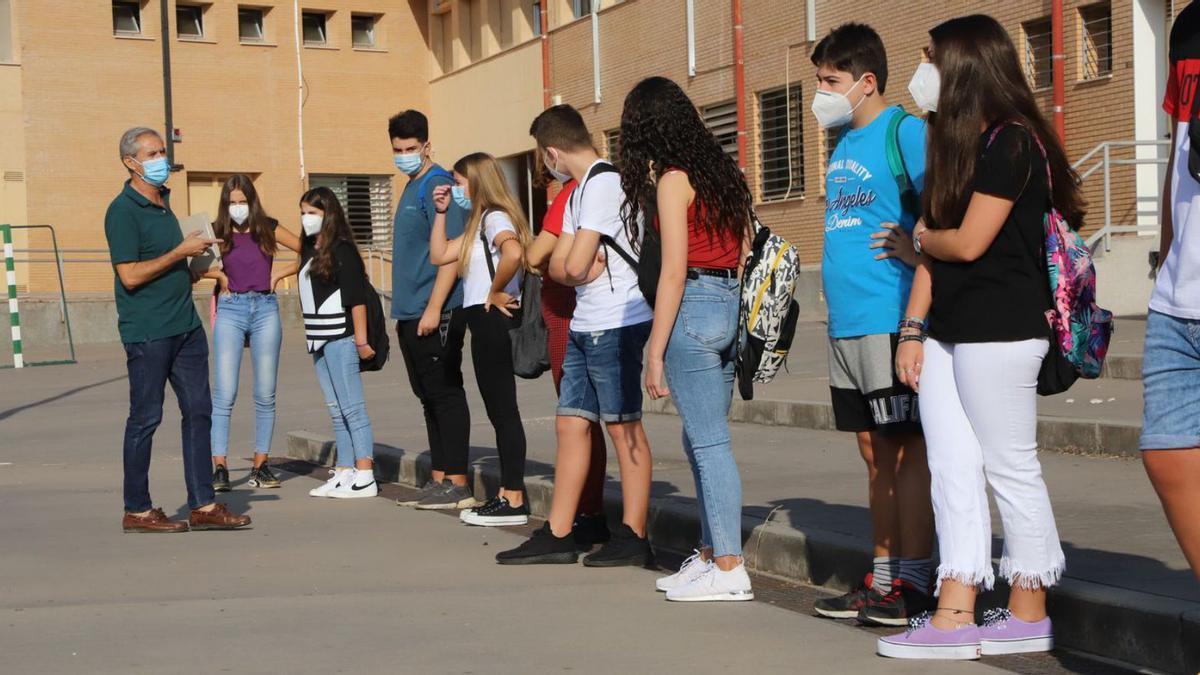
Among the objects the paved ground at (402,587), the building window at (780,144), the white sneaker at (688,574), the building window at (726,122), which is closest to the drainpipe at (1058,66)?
the building window at (780,144)

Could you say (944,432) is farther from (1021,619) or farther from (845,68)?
(845,68)

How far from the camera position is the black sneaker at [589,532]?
25.5 ft

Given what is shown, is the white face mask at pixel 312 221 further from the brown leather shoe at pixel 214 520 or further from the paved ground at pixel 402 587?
the brown leather shoe at pixel 214 520

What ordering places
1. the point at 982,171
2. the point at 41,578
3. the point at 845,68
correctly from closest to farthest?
the point at 982,171 < the point at 845,68 < the point at 41,578

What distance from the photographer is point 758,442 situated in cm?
1132

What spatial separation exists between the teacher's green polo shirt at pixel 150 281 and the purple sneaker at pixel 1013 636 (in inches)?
187

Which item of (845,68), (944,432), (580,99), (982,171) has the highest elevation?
(580,99)

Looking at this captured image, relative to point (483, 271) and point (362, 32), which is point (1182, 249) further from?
point (362, 32)

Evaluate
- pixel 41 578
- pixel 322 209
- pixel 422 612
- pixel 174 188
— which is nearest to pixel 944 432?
pixel 422 612

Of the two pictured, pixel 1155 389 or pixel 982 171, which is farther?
pixel 982 171

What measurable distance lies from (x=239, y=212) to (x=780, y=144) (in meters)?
18.1

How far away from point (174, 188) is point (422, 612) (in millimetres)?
32337

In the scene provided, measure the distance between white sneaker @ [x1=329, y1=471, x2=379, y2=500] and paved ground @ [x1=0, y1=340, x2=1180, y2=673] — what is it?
0.23 meters

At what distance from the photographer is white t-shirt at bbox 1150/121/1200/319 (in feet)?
14.1
